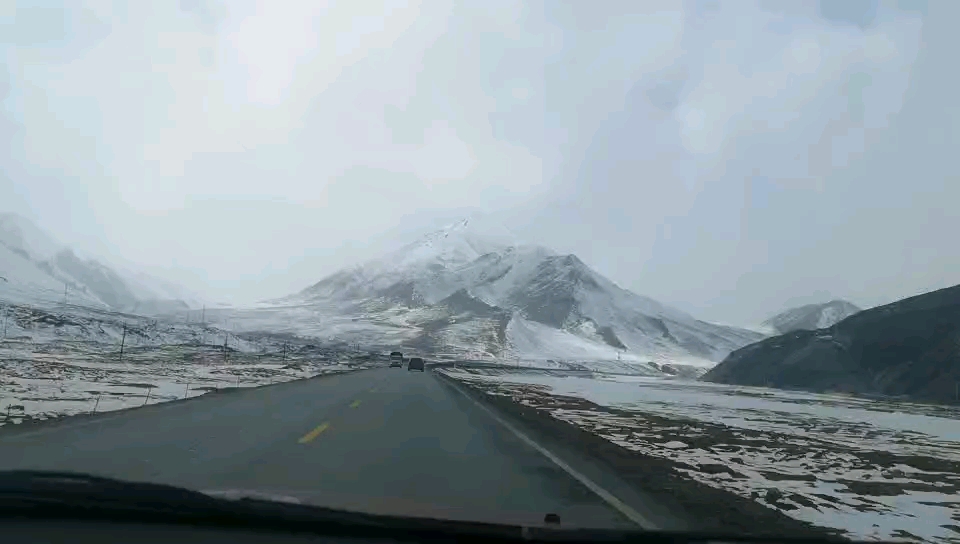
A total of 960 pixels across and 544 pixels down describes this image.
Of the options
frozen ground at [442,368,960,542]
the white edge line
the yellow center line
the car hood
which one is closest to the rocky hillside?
frozen ground at [442,368,960,542]

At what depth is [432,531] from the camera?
207 inches

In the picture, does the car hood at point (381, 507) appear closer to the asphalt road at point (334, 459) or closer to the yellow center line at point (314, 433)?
the asphalt road at point (334, 459)

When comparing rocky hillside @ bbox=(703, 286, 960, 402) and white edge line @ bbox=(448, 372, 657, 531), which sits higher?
rocky hillside @ bbox=(703, 286, 960, 402)

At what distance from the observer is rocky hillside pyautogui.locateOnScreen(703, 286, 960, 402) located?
74875 millimetres

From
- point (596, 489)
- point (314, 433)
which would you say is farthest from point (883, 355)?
point (596, 489)

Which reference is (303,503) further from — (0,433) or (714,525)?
(0,433)

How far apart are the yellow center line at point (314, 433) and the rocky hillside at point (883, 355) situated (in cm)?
6498

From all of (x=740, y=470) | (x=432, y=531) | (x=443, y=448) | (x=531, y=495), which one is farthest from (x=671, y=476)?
(x=432, y=531)

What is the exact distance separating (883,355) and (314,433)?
88.2 metres

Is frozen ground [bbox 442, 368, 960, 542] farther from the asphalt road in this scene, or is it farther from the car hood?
the car hood

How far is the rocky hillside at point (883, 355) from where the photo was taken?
74.9 m

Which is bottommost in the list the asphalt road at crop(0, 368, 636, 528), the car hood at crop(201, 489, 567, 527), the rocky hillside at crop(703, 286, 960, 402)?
the asphalt road at crop(0, 368, 636, 528)

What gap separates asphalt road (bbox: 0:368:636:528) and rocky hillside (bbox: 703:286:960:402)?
6504cm

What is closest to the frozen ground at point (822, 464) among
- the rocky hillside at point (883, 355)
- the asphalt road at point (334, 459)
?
the asphalt road at point (334, 459)
